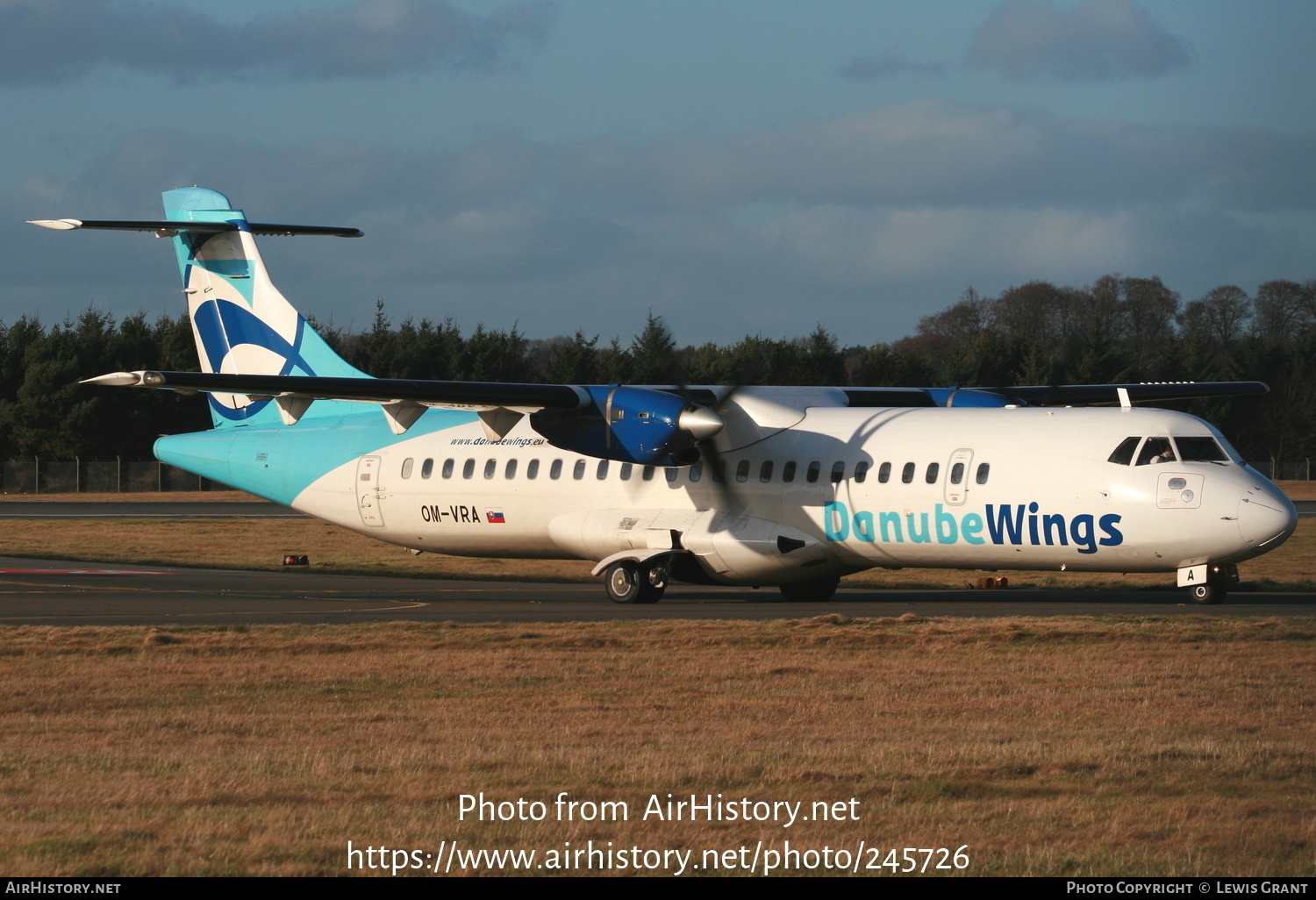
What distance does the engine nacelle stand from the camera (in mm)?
21000

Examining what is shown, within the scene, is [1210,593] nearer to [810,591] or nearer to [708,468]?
[810,591]

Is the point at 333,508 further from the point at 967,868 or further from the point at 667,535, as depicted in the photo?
the point at 967,868

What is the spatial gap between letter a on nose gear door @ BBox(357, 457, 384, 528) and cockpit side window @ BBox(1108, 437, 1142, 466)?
1273 cm

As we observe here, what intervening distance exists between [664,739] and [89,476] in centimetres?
6424

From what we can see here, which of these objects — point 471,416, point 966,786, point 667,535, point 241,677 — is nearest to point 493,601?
point 667,535

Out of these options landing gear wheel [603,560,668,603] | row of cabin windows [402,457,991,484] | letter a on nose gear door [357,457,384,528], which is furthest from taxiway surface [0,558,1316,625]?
row of cabin windows [402,457,991,484]

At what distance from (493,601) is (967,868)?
15.5 m

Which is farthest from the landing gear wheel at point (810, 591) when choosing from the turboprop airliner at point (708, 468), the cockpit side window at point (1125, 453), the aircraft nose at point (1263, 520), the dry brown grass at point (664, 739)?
the aircraft nose at point (1263, 520)

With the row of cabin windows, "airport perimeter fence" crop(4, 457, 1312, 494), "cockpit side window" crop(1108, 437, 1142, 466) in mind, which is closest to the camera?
"cockpit side window" crop(1108, 437, 1142, 466)

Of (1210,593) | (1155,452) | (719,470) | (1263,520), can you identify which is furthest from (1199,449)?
(719,470)

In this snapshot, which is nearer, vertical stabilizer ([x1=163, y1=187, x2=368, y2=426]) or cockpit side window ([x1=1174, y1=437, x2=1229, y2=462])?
cockpit side window ([x1=1174, y1=437, x2=1229, y2=462])

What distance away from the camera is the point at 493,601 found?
21.9 m

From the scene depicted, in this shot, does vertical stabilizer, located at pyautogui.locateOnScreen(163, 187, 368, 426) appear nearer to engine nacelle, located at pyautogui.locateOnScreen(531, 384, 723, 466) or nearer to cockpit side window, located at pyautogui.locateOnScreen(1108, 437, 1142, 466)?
engine nacelle, located at pyautogui.locateOnScreen(531, 384, 723, 466)
